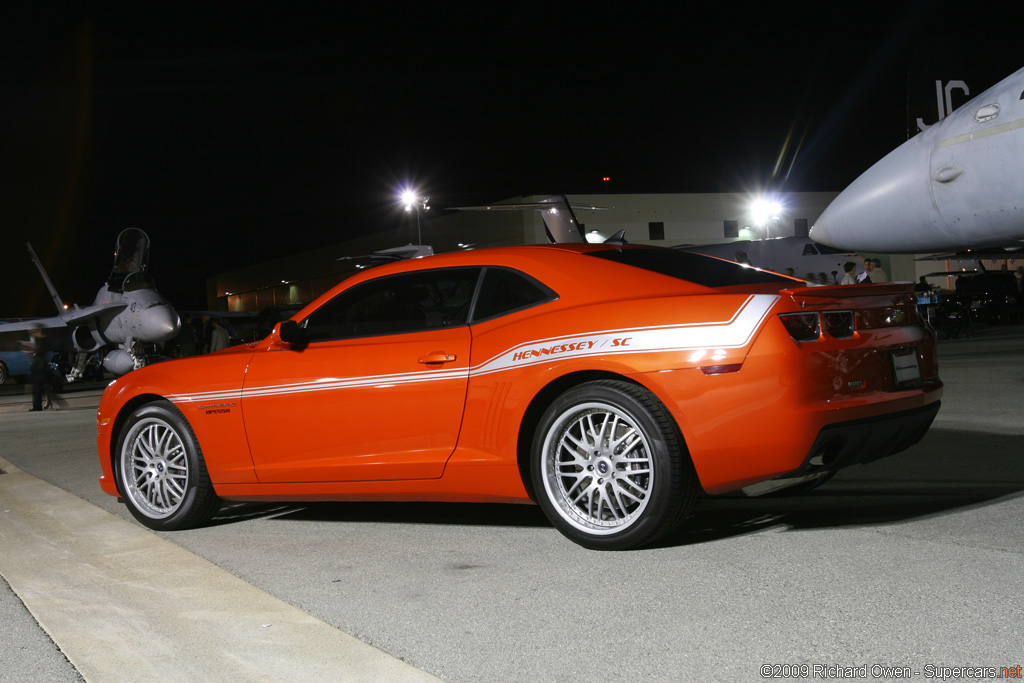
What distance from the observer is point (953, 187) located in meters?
8.09

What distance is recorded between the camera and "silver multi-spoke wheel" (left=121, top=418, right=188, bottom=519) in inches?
214

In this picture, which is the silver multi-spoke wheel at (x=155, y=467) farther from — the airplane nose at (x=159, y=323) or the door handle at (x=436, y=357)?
the airplane nose at (x=159, y=323)

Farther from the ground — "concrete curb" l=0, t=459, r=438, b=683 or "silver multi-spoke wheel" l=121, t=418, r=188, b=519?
"silver multi-spoke wheel" l=121, t=418, r=188, b=519

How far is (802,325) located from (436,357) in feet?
5.46

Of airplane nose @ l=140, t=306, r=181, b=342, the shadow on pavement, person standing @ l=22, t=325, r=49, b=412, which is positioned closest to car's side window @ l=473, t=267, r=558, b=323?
the shadow on pavement

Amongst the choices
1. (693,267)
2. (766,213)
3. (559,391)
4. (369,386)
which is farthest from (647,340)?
(766,213)

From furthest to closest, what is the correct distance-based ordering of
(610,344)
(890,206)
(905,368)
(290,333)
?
1. (890,206)
2. (290,333)
3. (905,368)
4. (610,344)

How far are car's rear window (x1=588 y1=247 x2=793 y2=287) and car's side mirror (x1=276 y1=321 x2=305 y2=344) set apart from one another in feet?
5.24

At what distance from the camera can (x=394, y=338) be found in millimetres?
4750

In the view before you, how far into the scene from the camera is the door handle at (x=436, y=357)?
451cm

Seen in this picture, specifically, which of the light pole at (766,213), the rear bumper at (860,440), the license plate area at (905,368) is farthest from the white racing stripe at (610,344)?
the light pole at (766,213)

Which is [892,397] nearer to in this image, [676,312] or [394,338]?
[676,312]

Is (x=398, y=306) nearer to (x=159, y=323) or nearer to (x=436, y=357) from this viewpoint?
(x=436, y=357)

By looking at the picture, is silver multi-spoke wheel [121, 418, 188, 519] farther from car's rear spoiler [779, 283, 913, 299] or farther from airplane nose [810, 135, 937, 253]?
airplane nose [810, 135, 937, 253]
